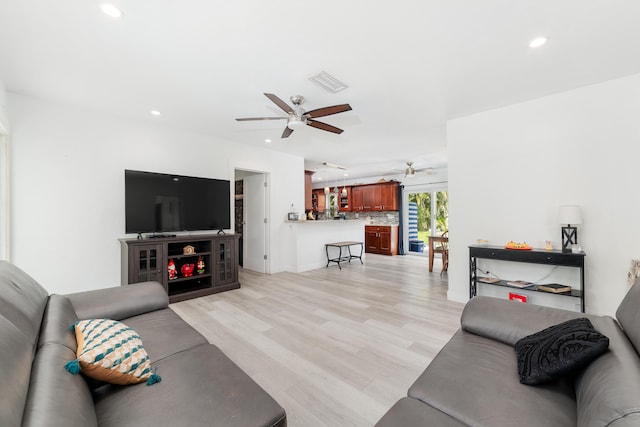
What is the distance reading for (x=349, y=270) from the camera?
230 inches

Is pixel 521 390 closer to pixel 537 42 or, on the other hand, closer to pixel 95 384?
pixel 95 384

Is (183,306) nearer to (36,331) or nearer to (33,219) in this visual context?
(33,219)

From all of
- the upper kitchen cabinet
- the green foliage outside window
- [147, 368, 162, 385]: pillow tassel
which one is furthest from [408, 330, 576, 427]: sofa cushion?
the upper kitchen cabinet

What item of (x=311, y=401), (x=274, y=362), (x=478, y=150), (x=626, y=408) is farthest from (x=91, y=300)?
(x=478, y=150)

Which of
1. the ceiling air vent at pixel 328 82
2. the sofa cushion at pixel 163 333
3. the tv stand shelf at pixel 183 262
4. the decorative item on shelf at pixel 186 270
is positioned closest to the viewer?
the sofa cushion at pixel 163 333

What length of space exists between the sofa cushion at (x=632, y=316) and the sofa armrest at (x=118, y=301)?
275 centimetres

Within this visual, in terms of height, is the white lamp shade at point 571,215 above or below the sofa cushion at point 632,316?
above

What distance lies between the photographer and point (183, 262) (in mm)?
4203

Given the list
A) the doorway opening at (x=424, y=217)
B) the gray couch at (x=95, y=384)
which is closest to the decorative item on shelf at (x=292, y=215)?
the doorway opening at (x=424, y=217)

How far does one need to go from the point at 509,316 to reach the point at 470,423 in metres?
0.91

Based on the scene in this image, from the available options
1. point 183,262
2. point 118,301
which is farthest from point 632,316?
point 183,262

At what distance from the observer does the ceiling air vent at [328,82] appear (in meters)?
2.63

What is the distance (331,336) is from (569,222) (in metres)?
2.77

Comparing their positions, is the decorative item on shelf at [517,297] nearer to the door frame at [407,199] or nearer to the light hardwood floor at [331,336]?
the light hardwood floor at [331,336]
